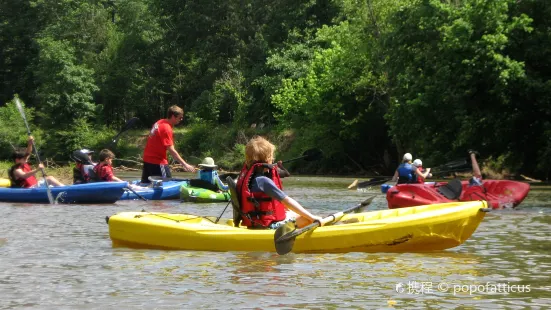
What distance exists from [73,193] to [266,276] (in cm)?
914

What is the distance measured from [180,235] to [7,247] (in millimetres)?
1956

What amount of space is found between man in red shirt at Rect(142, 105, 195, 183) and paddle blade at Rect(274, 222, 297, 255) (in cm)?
639

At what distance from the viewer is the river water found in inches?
279

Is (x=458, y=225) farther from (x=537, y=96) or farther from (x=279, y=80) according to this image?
(x=279, y=80)

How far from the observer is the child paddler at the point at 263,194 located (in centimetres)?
946

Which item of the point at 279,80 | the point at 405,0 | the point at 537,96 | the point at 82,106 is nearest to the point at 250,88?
the point at 279,80

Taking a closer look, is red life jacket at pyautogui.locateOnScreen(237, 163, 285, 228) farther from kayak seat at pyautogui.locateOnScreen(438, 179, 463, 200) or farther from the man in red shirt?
kayak seat at pyautogui.locateOnScreen(438, 179, 463, 200)

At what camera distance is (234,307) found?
686cm

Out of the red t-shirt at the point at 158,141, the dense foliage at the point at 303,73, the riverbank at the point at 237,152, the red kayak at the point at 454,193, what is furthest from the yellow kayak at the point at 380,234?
the dense foliage at the point at 303,73

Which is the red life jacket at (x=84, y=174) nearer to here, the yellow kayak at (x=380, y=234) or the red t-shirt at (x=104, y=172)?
the red t-shirt at (x=104, y=172)

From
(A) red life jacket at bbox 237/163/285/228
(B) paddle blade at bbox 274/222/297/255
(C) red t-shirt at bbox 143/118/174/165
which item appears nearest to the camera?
(B) paddle blade at bbox 274/222/297/255

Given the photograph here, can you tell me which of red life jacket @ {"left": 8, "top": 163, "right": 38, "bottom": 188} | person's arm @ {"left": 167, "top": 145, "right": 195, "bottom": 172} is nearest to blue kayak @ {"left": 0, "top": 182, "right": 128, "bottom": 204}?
red life jacket @ {"left": 8, "top": 163, "right": 38, "bottom": 188}

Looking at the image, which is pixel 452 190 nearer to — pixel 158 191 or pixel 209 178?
pixel 209 178

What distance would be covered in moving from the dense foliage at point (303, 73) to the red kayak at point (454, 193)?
11786mm
